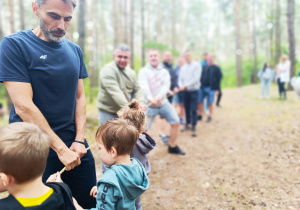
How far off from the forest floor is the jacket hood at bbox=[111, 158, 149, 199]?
70.3 inches

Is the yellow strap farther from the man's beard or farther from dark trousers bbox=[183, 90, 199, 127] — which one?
dark trousers bbox=[183, 90, 199, 127]

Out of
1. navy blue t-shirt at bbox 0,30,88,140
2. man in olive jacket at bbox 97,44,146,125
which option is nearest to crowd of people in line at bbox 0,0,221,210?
navy blue t-shirt at bbox 0,30,88,140

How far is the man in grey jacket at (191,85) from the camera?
6.84 metres

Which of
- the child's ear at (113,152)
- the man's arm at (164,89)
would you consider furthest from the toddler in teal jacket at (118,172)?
the man's arm at (164,89)

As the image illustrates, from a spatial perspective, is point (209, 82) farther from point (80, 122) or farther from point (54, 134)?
point (54, 134)

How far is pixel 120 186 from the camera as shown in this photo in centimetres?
177

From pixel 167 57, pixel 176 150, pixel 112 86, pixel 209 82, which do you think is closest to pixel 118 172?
pixel 112 86

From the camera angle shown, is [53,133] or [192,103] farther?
[192,103]

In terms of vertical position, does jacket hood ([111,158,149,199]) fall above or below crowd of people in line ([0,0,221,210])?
below

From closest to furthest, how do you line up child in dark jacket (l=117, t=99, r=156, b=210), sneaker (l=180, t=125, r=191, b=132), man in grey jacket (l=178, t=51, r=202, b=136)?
child in dark jacket (l=117, t=99, r=156, b=210) → man in grey jacket (l=178, t=51, r=202, b=136) → sneaker (l=180, t=125, r=191, b=132)

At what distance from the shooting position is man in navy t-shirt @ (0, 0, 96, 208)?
5.65 feet

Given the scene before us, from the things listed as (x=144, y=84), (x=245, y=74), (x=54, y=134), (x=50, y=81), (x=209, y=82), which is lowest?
(x=245, y=74)

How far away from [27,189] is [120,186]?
649mm

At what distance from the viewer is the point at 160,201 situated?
3.62 m
